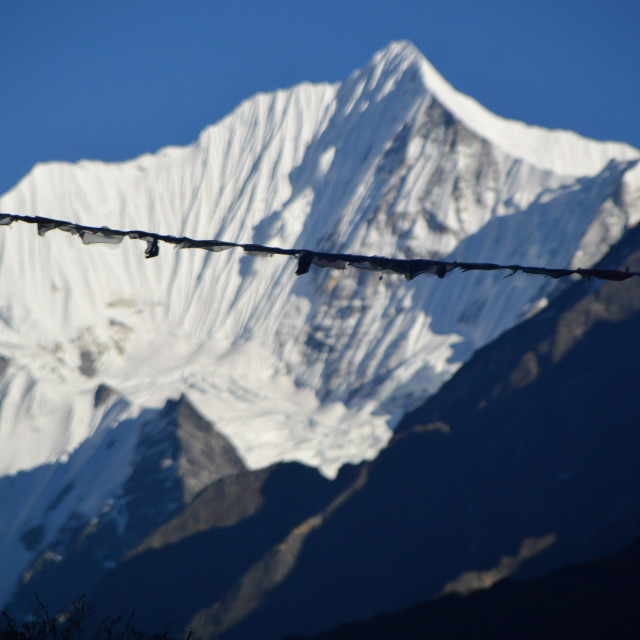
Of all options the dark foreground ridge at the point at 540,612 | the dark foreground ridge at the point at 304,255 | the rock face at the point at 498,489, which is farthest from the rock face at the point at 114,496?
the dark foreground ridge at the point at 304,255

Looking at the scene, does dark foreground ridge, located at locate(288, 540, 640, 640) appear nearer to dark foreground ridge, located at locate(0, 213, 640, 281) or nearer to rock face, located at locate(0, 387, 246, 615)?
dark foreground ridge, located at locate(0, 213, 640, 281)

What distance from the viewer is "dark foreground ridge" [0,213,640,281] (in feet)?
71.5

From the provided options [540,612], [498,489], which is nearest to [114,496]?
[498,489]

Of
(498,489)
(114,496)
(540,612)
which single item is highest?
(114,496)

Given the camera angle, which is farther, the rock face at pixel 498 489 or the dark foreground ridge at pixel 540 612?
the rock face at pixel 498 489

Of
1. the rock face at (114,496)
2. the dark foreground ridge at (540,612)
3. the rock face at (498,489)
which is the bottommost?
the dark foreground ridge at (540,612)

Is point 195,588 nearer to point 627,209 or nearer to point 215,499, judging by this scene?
point 215,499

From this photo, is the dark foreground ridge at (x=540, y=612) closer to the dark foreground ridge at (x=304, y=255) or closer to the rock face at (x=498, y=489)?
the rock face at (x=498, y=489)

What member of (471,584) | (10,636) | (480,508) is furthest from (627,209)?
(10,636)

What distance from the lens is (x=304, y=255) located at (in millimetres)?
22562

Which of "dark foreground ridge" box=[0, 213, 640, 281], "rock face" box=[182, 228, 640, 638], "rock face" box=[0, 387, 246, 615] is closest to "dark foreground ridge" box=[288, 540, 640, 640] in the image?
"rock face" box=[182, 228, 640, 638]

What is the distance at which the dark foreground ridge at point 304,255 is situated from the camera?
2180 cm

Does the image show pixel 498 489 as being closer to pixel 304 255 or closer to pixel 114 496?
pixel 114 496

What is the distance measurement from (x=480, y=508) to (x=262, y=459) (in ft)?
223
